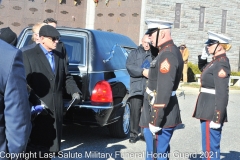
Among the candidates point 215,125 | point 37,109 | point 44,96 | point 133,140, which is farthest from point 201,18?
point 37,109

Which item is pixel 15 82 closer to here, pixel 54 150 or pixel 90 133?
pixel 54 150

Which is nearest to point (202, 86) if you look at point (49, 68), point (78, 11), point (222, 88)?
point (222, 88)

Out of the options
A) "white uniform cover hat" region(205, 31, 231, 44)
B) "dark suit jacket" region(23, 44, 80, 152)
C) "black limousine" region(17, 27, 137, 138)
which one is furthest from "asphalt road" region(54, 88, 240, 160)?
"white uniform cover hat" region(205, 31, 231, 44)

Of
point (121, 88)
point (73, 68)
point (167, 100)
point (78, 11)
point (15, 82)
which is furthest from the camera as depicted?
point (78, 11)

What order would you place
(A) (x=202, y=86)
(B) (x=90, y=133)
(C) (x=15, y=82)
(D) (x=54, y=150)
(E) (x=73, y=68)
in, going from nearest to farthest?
(C) (x=15, y=82) < (D) (x=54, y=150) < (A) (x=202, y=86) < (E) (x=73, y=68) < (B) (x=90, y=133)

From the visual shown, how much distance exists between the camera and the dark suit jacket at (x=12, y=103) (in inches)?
90.9

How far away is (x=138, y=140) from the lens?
21.9 feet

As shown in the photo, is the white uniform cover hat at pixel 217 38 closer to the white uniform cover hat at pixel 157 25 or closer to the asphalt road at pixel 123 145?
the white uniform cover hat at pixel 157 25

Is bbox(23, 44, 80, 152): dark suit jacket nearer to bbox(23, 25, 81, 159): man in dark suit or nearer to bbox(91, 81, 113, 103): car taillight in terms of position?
bbox(23, 25, 81, 159): man in dark suit

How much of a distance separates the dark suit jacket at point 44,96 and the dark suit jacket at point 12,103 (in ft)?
5.30

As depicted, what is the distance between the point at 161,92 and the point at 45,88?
3.82ft

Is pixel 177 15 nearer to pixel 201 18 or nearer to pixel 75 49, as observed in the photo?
pixel 201 18

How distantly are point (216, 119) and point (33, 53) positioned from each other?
6.40 feet

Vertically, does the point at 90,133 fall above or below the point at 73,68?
below
